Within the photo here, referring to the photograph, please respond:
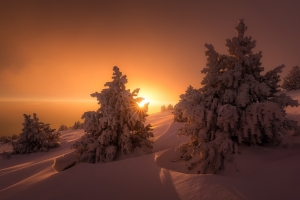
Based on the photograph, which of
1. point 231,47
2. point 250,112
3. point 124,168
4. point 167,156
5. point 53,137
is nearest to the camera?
point 250,112

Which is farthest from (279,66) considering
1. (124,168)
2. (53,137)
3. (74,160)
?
(53,137)

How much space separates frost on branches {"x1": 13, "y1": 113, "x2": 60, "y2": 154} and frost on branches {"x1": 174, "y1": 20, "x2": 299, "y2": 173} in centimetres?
1183

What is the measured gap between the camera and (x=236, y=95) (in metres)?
4.16

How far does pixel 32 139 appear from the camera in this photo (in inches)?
466

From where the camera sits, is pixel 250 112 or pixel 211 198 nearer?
pixel 211 198

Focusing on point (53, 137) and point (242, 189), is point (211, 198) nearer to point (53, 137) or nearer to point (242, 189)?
point (242, 189)

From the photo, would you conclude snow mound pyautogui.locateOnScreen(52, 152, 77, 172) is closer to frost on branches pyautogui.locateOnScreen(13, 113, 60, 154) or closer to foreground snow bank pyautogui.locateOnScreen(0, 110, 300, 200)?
foreground snow bank pyautogui.locateOnScreen(0, 110, 300, 200)

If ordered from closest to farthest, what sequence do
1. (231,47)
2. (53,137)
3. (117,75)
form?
1. (231,47)
2. (117,75)
3. (53,137)

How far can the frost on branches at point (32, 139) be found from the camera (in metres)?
11.5

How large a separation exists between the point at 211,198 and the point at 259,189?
2.65 feet

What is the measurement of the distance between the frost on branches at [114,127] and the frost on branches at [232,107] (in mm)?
2567

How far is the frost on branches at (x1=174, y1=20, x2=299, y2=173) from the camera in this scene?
12.5ft

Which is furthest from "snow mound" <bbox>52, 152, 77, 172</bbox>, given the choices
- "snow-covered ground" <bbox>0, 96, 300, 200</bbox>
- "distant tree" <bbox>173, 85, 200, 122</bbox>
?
"distant tree" <bbox>173, 85, 200, 122</bbox>

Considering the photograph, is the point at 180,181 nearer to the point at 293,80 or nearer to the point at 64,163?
the point at 64,163
